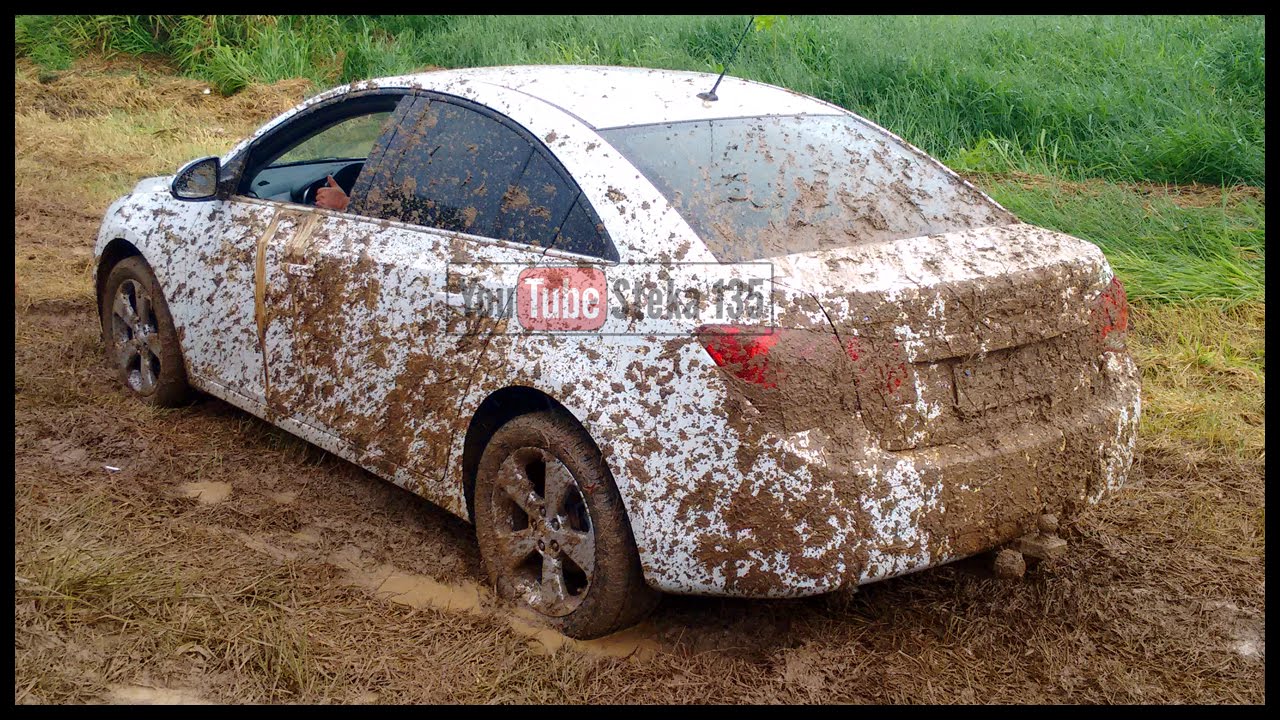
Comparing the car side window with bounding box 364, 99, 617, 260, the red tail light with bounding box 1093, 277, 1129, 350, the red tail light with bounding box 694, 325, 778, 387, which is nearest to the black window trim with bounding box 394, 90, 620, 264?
the car side window with bounding box 364, 99, 617, 260

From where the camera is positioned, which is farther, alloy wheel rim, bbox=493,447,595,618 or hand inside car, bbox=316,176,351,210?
hand inside car, bbox=316,176,351,210

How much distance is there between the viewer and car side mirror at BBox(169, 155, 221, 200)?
438 cm

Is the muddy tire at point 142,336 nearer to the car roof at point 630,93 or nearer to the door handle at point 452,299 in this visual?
the car roof at point 630,93

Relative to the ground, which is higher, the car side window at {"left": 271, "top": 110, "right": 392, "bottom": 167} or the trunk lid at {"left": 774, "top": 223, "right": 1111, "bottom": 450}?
the car side window at {"left": 271, "top": 110, "right": 392, "bottom": 167}

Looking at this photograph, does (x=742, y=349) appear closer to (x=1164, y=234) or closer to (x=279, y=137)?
(x=279, y=137)

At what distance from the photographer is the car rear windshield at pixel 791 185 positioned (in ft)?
10.2

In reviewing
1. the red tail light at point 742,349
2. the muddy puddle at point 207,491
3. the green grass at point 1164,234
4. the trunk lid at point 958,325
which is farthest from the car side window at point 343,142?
the green grass at point 1164,234

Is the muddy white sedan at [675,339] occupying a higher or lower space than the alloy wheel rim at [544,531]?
higher

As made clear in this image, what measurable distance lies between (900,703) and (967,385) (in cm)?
86

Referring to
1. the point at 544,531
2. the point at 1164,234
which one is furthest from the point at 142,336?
the point at 1164,234

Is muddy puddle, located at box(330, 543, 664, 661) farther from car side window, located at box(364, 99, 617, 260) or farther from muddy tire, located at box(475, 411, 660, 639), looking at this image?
car side window, located at box(364, 99, 617, 260)

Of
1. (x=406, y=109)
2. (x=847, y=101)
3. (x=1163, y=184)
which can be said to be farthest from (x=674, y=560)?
(x=847, y=101)

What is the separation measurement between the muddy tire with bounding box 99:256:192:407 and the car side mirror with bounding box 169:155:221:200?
424 millimetres

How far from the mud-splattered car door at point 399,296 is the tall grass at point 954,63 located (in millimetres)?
4900
